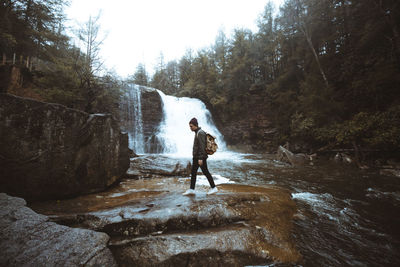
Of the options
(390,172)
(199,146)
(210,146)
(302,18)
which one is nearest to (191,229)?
(199,146)

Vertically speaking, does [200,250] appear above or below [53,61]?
below

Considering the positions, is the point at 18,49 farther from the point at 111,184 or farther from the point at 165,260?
→ the point at 165,260

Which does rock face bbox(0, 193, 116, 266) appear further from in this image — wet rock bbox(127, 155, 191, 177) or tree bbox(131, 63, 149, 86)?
tree bbox(131, 63, 149, 86)

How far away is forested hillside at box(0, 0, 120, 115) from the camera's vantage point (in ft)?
36.7

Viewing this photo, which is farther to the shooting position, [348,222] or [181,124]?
[181,124]

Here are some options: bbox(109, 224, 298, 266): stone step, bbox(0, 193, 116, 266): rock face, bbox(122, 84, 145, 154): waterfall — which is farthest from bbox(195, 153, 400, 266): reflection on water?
bbox(122, 84, 145, 154): waterfall

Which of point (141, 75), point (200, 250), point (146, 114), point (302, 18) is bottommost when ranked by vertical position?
point (200, 250)

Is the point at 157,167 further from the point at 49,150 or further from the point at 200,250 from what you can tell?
the point at 200,250

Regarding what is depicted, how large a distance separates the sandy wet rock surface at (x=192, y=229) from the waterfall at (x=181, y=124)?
44.5 feet

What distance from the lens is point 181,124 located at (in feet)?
69.4

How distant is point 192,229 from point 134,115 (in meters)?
19.2

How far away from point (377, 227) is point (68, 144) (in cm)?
661

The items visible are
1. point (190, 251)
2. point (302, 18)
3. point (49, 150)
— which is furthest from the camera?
point (302, 18)

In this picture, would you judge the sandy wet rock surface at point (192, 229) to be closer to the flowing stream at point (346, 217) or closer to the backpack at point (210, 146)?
the flowing stream at point (346, 217)
